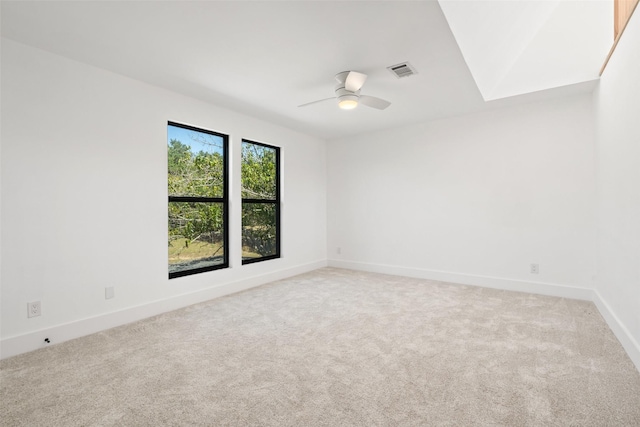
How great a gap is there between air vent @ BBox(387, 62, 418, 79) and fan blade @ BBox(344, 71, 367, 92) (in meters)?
0.28

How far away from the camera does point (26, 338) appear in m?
2.47

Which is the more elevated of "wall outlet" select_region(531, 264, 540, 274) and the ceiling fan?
the ceiling fan

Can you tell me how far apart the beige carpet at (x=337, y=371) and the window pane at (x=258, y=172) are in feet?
6.15

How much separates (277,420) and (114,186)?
2.59m

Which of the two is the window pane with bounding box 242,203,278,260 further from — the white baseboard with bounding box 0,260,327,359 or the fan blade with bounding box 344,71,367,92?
the fan blade with bounding box 344,71,367,92

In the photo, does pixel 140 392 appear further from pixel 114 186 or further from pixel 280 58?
pixel 280 58

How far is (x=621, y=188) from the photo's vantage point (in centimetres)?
256

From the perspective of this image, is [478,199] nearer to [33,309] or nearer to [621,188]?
[621,188]

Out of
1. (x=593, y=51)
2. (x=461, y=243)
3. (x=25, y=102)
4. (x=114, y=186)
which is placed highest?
(x=593, y=51)

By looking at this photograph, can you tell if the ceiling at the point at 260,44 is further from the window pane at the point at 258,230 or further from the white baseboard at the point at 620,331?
the white baseboard at the point at 620,331

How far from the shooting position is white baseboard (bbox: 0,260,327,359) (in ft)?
8.02

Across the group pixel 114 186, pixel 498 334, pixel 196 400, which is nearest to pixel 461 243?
pixel 498 334

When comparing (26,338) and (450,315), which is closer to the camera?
(26,338)

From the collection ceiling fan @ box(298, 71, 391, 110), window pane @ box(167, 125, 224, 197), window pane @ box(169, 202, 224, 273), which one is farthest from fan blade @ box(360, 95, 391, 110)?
window pane @ box(169, 202, 224, 273)
